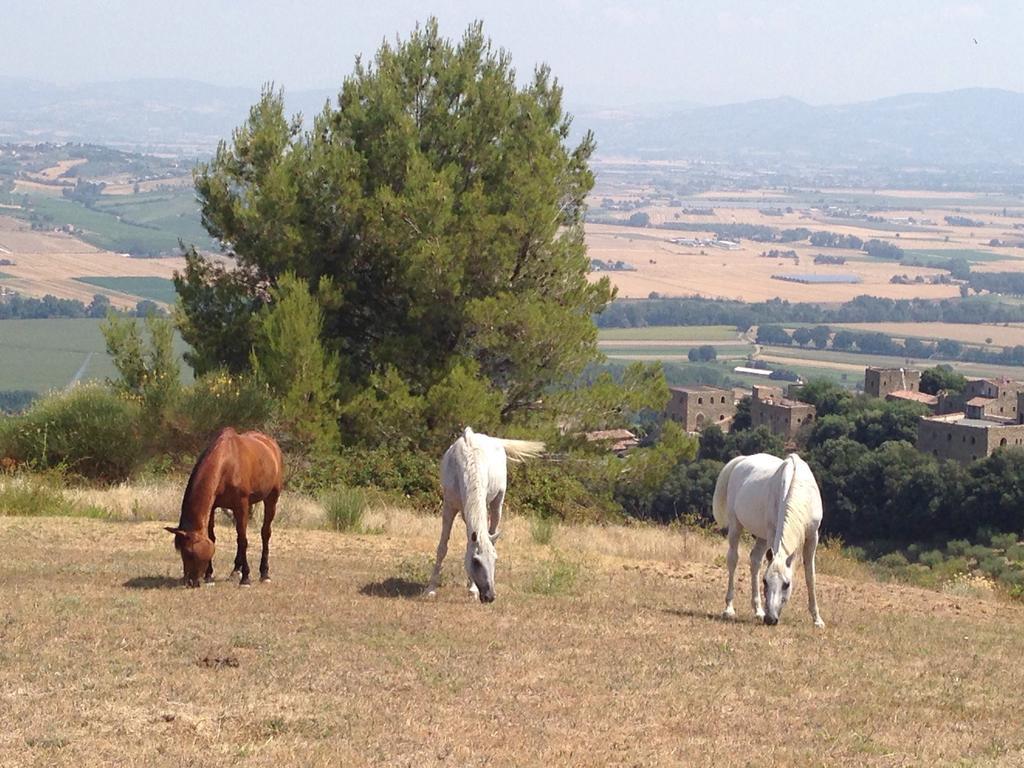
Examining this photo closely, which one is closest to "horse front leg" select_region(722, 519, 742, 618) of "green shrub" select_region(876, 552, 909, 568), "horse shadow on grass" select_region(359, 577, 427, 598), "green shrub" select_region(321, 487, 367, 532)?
"horse shadow on grass" select_region(359, 577, 427, 598)

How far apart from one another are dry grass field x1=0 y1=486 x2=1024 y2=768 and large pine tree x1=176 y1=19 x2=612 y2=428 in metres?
9.72

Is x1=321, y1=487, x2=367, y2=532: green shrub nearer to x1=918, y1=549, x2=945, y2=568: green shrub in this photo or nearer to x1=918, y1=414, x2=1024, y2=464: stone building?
x1=918, y1=549, x2=945, y2=568: green shrub

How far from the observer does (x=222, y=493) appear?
12.3 m

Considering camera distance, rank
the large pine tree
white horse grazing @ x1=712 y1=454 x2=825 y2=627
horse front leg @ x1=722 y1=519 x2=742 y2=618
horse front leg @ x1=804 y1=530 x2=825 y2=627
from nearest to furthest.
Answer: white horse grazing @ x1=712 y1=454 x2=825 y2=627 → horse front leg @ x1=804 y1=530 x2=825 y2=627 → horse front leg @ x1=722 y1=519 x2=742 y2=618 → the large pine tree

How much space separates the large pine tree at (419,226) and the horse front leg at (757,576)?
10813 mm

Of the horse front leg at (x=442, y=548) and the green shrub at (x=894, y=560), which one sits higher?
the horse front leg at (x=442, y=548)

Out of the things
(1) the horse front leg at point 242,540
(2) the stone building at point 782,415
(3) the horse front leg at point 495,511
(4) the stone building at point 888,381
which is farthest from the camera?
(4) the stone building at point 888,381

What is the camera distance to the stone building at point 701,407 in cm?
9062

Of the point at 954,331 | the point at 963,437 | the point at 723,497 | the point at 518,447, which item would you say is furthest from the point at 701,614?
the point at 954,331

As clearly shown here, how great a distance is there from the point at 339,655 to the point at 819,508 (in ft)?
15.1

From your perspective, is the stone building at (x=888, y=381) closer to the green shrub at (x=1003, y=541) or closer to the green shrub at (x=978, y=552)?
the green shrub at (x=1003, y=541)

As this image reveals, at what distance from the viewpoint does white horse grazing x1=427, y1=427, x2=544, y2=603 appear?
1215cm

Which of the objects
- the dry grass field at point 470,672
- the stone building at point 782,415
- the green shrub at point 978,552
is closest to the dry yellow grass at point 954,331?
the stone building at point 782,415

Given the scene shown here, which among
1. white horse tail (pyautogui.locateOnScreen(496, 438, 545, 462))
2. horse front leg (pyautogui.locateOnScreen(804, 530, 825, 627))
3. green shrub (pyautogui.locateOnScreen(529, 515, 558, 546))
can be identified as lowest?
green shrub (pyautogui.locateOnScreen(529, 515, 558, 546))
